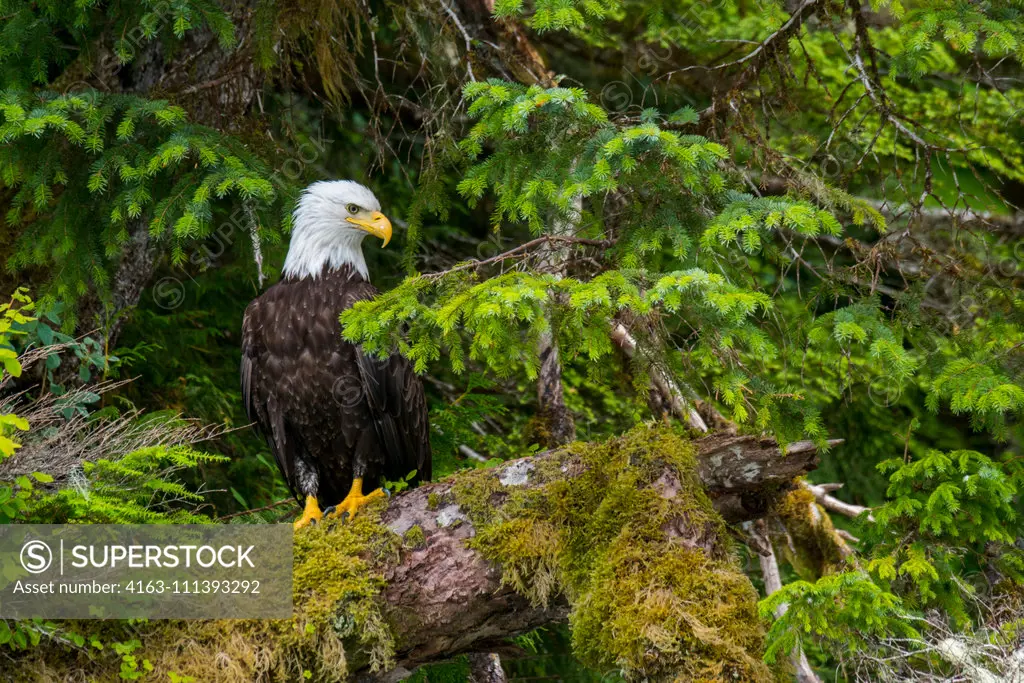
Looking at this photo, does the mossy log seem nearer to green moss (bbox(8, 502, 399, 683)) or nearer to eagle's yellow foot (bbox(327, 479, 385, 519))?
green moss (bbox(8, 502, 399, 683))

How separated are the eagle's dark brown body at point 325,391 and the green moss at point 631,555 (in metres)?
0.95

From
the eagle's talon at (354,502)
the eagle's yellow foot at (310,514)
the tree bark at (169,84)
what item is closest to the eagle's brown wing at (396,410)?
the eagle's talon at (354,502)

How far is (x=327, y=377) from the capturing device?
4.95 metres

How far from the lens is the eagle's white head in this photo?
5.21 m

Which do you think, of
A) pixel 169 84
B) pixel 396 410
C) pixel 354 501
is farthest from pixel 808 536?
pixel 169 84

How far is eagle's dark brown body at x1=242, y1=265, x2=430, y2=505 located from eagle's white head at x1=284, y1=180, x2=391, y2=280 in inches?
3.0

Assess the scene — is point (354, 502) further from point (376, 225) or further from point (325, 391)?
point (376, 225)

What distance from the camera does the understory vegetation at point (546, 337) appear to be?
364cm

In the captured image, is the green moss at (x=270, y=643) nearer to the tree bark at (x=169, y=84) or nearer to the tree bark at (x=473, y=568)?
the tree bark at (x=473, y=568)

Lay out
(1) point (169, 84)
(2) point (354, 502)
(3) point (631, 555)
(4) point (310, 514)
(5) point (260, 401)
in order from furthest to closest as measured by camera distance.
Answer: (1) point (169, 84), (5) point (260, 401), (4) point (310, 514), (2) point (354, 502), (3) point (631, 555)

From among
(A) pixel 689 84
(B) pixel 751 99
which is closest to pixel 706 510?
(B) pixel 751 99

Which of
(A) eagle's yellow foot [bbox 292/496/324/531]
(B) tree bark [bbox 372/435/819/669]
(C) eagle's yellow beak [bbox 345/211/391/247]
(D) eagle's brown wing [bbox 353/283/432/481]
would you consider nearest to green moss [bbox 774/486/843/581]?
(B) tree bark [bbox 372/435/819/669]

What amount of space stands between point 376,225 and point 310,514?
58.4 inches

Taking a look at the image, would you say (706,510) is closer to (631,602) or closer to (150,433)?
(631,602)
